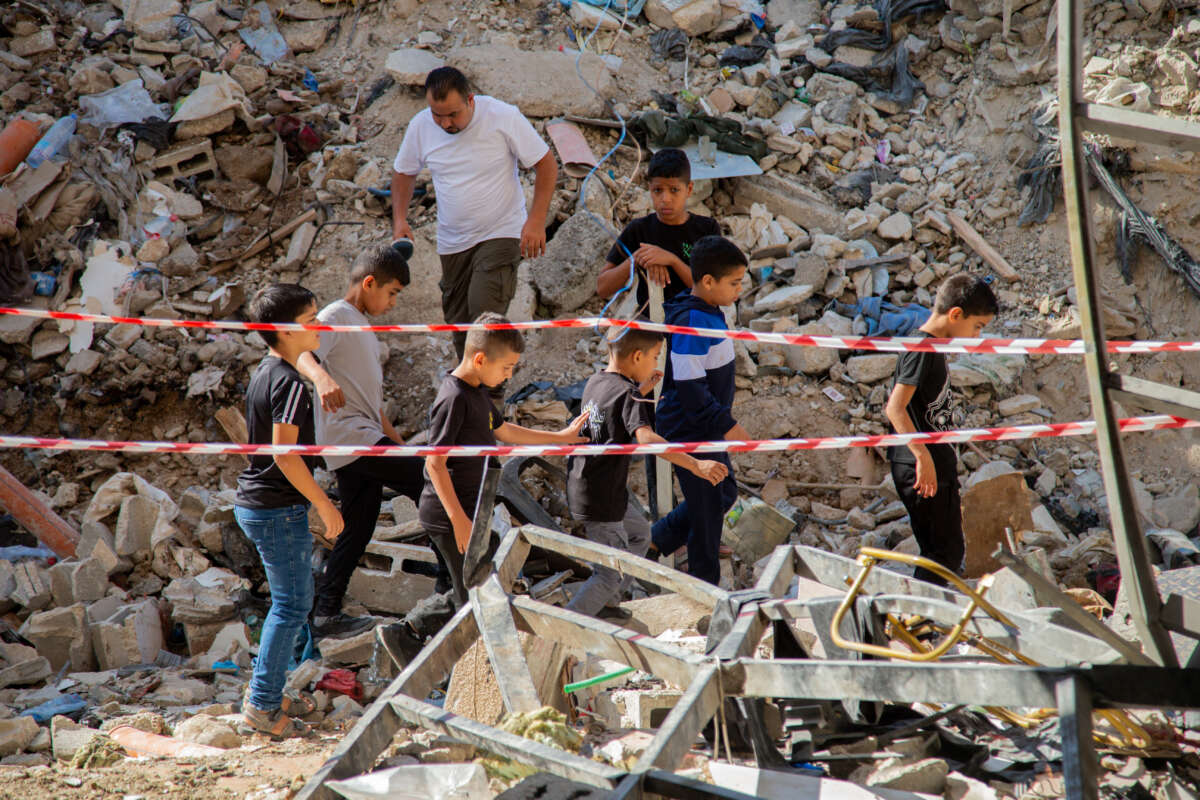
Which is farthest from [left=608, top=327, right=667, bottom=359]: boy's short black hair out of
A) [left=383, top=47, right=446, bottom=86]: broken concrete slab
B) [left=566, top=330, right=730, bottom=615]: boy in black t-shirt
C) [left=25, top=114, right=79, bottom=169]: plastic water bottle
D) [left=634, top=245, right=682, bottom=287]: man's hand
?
[left=25, top=114, right=79, bottom=169]: plastic water bottle

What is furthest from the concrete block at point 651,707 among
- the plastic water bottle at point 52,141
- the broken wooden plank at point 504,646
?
the plastic water bottle at point 52,141

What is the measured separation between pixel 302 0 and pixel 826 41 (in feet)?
16.6

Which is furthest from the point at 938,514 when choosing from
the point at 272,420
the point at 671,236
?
the point at 272,420

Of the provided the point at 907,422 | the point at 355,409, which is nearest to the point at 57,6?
the point at 355,409

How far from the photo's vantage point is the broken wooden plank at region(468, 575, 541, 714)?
8.78 ft

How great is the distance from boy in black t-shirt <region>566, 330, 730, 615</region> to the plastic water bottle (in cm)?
577

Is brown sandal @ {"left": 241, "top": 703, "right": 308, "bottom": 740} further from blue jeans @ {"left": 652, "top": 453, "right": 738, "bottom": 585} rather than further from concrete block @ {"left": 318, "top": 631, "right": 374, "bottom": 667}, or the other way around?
blue jeans @ {"left": 652, "top": 453, "right": 738, "bottom": 585}

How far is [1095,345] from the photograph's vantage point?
2.10 metres

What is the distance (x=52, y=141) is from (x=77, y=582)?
14.5 ft

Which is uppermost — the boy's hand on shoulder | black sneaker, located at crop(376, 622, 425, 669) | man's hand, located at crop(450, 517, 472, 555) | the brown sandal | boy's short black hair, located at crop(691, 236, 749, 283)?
boy's short black hair, located at crop(691, 236, 749, 283)

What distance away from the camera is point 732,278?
14.4 ft

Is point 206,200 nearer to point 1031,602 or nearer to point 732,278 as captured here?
point 732,278

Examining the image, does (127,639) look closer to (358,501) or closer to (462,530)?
(358,501)

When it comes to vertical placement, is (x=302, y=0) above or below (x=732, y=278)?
above
